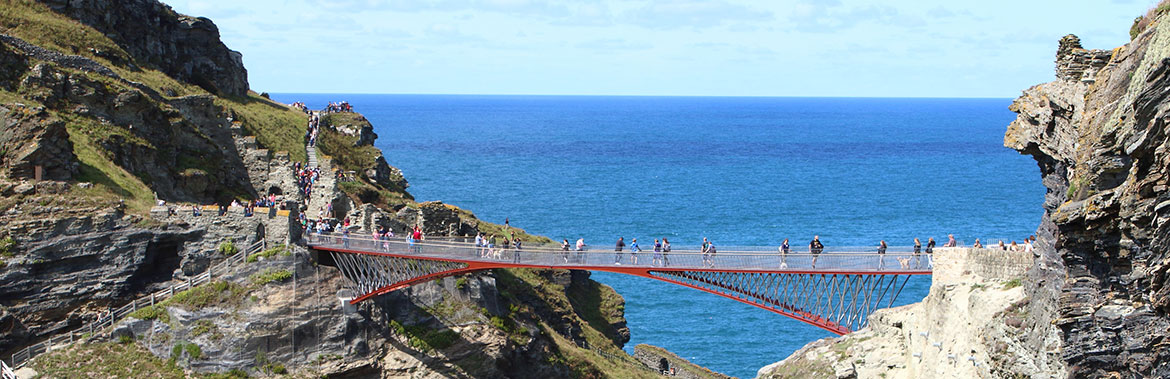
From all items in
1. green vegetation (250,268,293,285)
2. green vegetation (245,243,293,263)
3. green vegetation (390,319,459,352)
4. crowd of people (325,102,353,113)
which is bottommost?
green vegetation (390,319,459,352)

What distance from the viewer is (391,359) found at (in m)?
50.0

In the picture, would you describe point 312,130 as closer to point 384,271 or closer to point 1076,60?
point 384,271

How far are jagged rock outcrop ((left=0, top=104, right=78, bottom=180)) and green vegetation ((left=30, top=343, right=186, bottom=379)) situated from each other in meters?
8.69

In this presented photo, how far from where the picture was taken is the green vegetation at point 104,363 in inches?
1786

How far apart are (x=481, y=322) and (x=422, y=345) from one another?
3.28m

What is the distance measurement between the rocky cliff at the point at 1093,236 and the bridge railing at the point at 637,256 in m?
5.93

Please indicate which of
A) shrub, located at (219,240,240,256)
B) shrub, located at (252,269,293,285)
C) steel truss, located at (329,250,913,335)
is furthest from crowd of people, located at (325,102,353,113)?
shrub, located at (252,269,293,285)

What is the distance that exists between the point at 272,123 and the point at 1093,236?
5597cm

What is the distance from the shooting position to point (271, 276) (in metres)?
49.1

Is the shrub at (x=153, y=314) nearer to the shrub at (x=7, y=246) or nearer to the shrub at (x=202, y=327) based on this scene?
the shrub at (x=202, y=327)

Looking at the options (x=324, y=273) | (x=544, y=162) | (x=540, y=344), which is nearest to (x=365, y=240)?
(x=324, y=273)

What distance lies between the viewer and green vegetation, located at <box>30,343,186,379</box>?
45375 mm

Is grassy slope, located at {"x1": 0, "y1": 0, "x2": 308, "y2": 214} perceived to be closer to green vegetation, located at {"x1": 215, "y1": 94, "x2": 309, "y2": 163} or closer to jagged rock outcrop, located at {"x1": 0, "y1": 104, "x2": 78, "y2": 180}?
green vegetation, located at {"x1": 215, "y1": 94, "x2": 309, "y2": 163}

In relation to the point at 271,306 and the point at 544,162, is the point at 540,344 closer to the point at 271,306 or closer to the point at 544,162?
the point at 271,306
